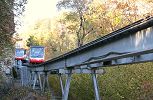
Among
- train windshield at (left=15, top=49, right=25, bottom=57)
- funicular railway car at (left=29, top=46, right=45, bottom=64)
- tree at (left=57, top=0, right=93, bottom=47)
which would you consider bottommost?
funicular railway car at (left=29, top=46, right=45, bottom=64)

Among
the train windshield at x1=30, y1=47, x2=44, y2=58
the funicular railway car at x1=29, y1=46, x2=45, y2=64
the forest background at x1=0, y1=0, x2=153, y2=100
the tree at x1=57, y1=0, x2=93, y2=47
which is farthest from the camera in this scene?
the tree at x1=57, y1=0, x2=93, y2=47

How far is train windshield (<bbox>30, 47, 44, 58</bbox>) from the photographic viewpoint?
44781 millimetres

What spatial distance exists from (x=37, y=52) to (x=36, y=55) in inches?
17.1

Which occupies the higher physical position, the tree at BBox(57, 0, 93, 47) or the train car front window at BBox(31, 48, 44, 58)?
the tree at BBox(57, 0, 93, 47)

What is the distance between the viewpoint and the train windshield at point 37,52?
44.8 metres

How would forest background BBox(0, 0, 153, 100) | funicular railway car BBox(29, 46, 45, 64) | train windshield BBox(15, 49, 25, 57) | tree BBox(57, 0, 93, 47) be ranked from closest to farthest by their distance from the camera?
forest background BBox(0, 0, 153, 100)
funicular railway car BBox(29, 46, 45, 64)
train windshield BBox(15, 49, 25, 57)
tree BBox(57, 0, 93, 47)

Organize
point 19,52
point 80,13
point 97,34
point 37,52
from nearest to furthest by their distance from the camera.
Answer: point 37,52
point 19,52
point 80,13
point 97,34

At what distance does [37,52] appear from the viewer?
45.1 m

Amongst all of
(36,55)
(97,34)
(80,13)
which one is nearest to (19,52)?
(36,55)

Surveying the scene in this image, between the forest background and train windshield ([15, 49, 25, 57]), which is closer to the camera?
the forest background

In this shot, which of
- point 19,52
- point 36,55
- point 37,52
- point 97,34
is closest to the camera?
point 36,55

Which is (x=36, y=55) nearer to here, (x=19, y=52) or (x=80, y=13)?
(x=19, y=52)

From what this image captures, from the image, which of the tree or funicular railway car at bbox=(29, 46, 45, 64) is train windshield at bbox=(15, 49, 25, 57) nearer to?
funicular railway car at bbox=(29, 46, 45, 64)

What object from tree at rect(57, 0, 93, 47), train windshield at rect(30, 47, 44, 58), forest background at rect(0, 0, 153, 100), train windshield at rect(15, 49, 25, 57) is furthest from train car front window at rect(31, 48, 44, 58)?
tree at rect(57, 0, 93, 47)
